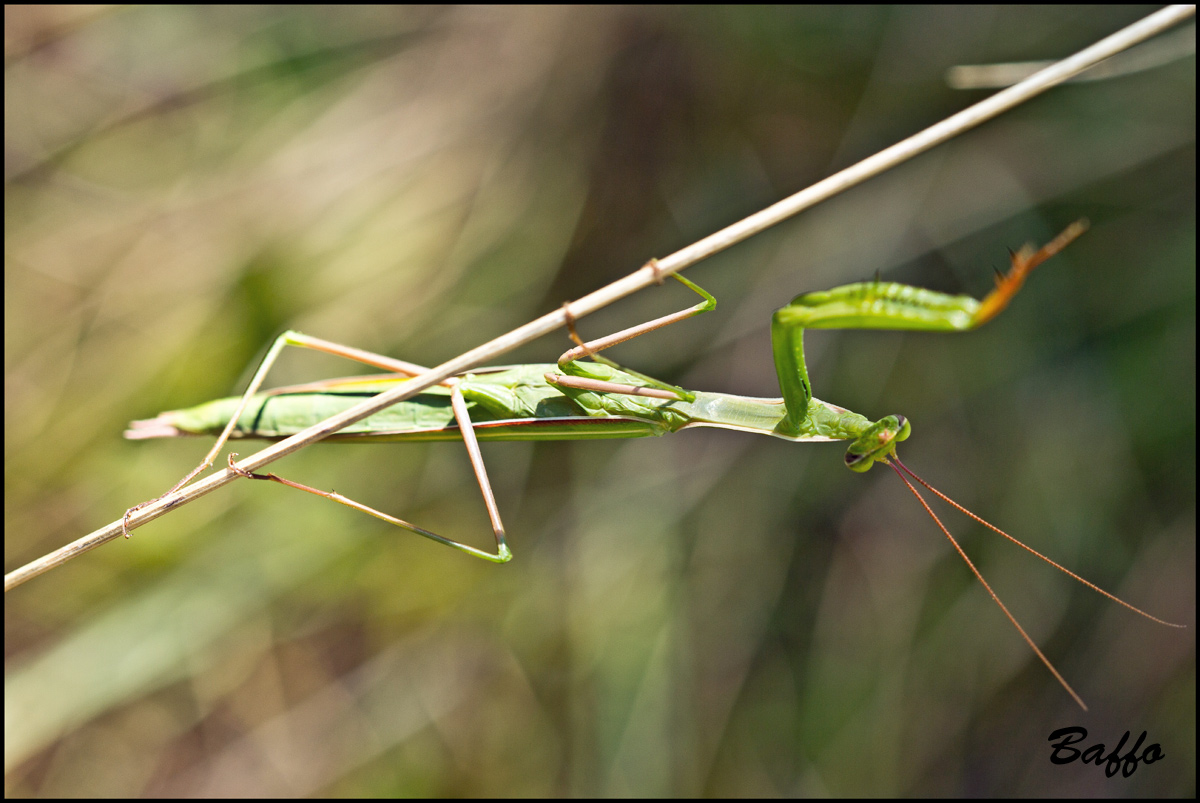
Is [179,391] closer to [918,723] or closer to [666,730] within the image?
[666,730]

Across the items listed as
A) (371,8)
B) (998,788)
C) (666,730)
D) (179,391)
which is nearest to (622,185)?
(371,8)

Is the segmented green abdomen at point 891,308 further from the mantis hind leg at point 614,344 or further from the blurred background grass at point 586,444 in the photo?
the blurred background grass at point 586,444

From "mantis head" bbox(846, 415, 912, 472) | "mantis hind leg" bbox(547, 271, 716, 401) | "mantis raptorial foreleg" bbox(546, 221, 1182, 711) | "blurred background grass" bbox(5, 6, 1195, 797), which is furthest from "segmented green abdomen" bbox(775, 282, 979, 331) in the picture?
"blurred background grass" bbox(5, 6, 1195, 797)

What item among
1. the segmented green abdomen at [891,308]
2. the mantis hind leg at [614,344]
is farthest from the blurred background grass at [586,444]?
the segmented green abdomen at [891,308]

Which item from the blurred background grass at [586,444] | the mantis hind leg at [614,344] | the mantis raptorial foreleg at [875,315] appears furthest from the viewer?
the blurred background grass at [586,444]

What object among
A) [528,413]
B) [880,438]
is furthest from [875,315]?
[528,413]

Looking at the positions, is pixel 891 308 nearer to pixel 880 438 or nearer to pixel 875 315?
pixel 875 315
